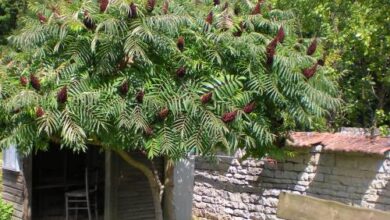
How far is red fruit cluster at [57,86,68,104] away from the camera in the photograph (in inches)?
198

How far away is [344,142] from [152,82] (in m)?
3.40

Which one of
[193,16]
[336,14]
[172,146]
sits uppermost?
[336,14]

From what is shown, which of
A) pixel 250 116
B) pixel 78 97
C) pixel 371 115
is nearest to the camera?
pixel 78 97

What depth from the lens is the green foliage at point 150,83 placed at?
16.7 ft

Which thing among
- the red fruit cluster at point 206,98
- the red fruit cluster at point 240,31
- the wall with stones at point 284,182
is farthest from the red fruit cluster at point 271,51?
the wall with stones at point 284,182

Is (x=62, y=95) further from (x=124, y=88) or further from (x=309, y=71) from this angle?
(x=309, y=71)

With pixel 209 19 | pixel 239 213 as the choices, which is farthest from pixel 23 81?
pixel 239 213

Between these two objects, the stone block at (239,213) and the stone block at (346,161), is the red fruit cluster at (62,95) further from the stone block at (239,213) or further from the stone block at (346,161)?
the stone block at (239,213)

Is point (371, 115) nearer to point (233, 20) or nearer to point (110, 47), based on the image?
point (233, 20)

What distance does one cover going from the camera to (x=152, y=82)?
5.23 m

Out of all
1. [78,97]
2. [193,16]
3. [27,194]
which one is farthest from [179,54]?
[27,194]

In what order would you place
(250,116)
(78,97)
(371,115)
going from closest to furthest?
1. (78,97)
2. (250,116)
3. (371,115)

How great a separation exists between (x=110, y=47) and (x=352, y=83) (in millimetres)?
5228

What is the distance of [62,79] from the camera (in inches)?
206
